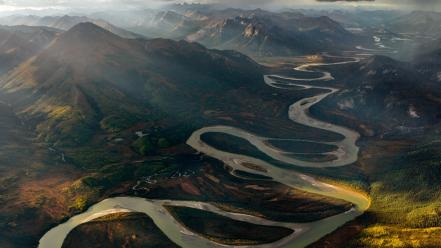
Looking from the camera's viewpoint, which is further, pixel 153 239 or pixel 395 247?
pixel 153 239

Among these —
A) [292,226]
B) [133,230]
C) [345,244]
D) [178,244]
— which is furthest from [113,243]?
[345,244]

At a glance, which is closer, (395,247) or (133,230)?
(395,247)

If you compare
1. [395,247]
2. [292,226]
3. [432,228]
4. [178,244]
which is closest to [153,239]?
[178,244]

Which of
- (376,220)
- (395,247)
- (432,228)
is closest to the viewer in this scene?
(395,247)

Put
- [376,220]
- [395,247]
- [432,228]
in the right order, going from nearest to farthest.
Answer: [395,247]
[432,228]
[376,220]

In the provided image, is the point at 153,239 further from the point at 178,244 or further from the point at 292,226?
the point at 292,226

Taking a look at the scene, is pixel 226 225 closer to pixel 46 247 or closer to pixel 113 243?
pixel 113 243

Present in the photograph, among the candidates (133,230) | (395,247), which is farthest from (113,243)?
(395,247)

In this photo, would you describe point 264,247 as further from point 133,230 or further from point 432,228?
point 432,228
